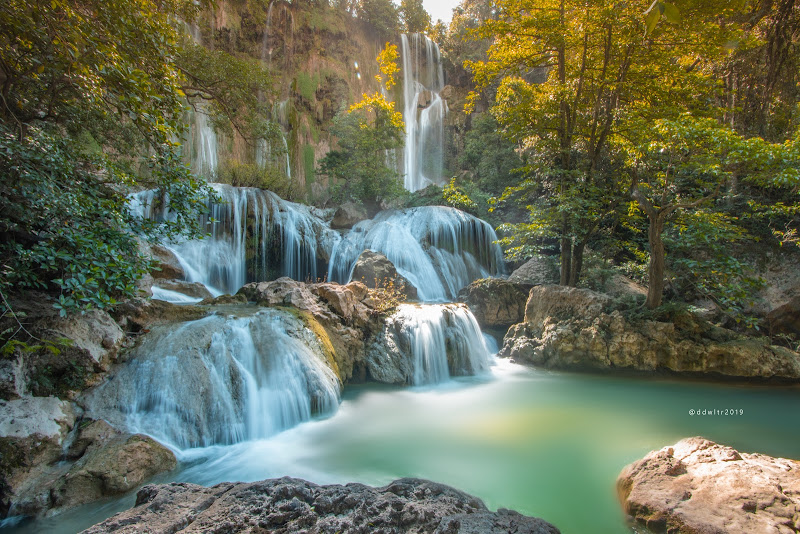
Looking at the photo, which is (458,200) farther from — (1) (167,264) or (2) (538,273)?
(1) (167,264)

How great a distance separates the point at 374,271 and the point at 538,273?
16.0 feet

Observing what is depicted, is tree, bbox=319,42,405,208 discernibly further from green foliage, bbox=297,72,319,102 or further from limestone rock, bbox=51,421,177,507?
limestone rock, bbox=51,421,177,507

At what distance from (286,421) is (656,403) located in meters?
5.74

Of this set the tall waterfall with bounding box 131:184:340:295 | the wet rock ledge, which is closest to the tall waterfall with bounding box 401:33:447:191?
the tall waterfall with bounding box 131:184:340:295

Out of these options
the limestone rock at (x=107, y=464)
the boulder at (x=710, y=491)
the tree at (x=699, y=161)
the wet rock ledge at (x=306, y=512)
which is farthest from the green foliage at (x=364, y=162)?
the wet rock ledge at (x=306, y=512)

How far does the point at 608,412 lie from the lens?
5.65 m

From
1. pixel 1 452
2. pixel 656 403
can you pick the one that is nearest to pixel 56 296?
pixel 1 452

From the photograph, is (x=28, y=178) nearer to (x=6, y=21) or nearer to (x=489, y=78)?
(x=6, y=21)

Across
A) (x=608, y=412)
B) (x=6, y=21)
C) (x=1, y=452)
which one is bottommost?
(x=608, y=412)

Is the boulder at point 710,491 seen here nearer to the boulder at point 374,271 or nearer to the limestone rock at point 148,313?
the limestone rock at point 148,313

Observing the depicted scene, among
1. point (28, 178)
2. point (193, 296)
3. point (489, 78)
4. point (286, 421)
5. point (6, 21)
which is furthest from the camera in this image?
point (489, 78)

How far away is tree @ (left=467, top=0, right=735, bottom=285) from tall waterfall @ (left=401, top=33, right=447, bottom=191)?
1519cm

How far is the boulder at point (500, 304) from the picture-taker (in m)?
9.91

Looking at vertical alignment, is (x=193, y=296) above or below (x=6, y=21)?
below
